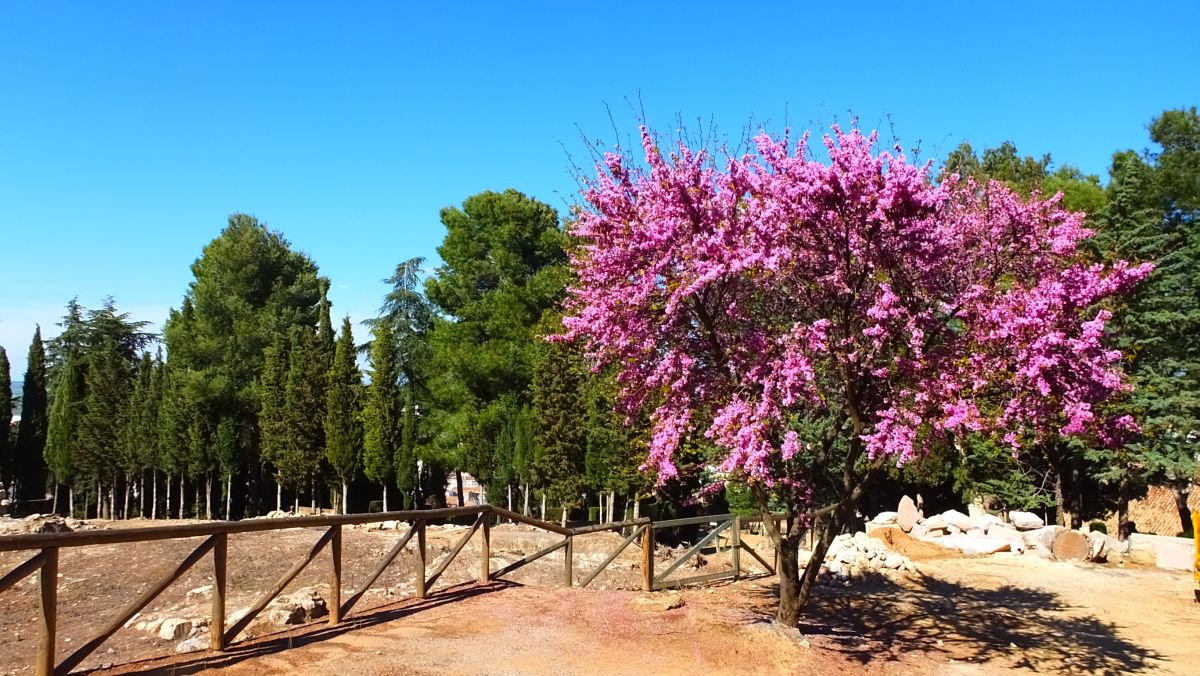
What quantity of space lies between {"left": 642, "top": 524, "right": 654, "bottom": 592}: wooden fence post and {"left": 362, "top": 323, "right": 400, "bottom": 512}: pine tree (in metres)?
23.6

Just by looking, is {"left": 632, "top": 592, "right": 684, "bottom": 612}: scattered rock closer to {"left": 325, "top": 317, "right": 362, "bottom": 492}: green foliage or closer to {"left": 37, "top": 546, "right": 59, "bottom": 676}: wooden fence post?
{"left": 37, "top": 546, "right": 59, "bottom": 676}: wooden fence post

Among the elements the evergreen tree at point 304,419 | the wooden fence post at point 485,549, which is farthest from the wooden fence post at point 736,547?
the evergreen tree at point 304,419

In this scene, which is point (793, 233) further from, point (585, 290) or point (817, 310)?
point (585, 290)

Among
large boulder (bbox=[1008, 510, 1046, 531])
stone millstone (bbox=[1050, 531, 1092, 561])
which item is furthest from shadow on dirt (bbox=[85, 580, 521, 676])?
large boulder (bbox=[1008, 510, 1046, 531])

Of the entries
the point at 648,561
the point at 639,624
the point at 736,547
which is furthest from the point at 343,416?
the point at 639,624

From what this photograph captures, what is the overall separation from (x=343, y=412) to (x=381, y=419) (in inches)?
85.8

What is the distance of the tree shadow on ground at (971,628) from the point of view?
9.62 metres

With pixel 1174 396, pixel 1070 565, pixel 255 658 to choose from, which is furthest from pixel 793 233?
pixel 1174 396

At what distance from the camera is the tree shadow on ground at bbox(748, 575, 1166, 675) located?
9625mm

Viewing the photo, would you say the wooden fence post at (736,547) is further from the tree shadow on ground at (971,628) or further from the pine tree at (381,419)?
the pine tree at (381,419)

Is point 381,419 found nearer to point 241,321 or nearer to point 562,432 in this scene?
point 562,432

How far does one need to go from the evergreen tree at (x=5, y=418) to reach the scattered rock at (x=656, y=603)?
171 ft

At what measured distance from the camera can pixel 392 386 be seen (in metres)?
35.0

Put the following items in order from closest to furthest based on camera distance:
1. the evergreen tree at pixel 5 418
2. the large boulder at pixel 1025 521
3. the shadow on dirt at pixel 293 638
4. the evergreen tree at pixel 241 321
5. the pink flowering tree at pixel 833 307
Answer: the shadow on dirt at pixel 293 638 → the pink flowering tree at pixel 833 307 → the large boulder at pixel 1025 521 → the evergreen tree at pixel 241 321 → the evergreen tree at pixel 5 418
